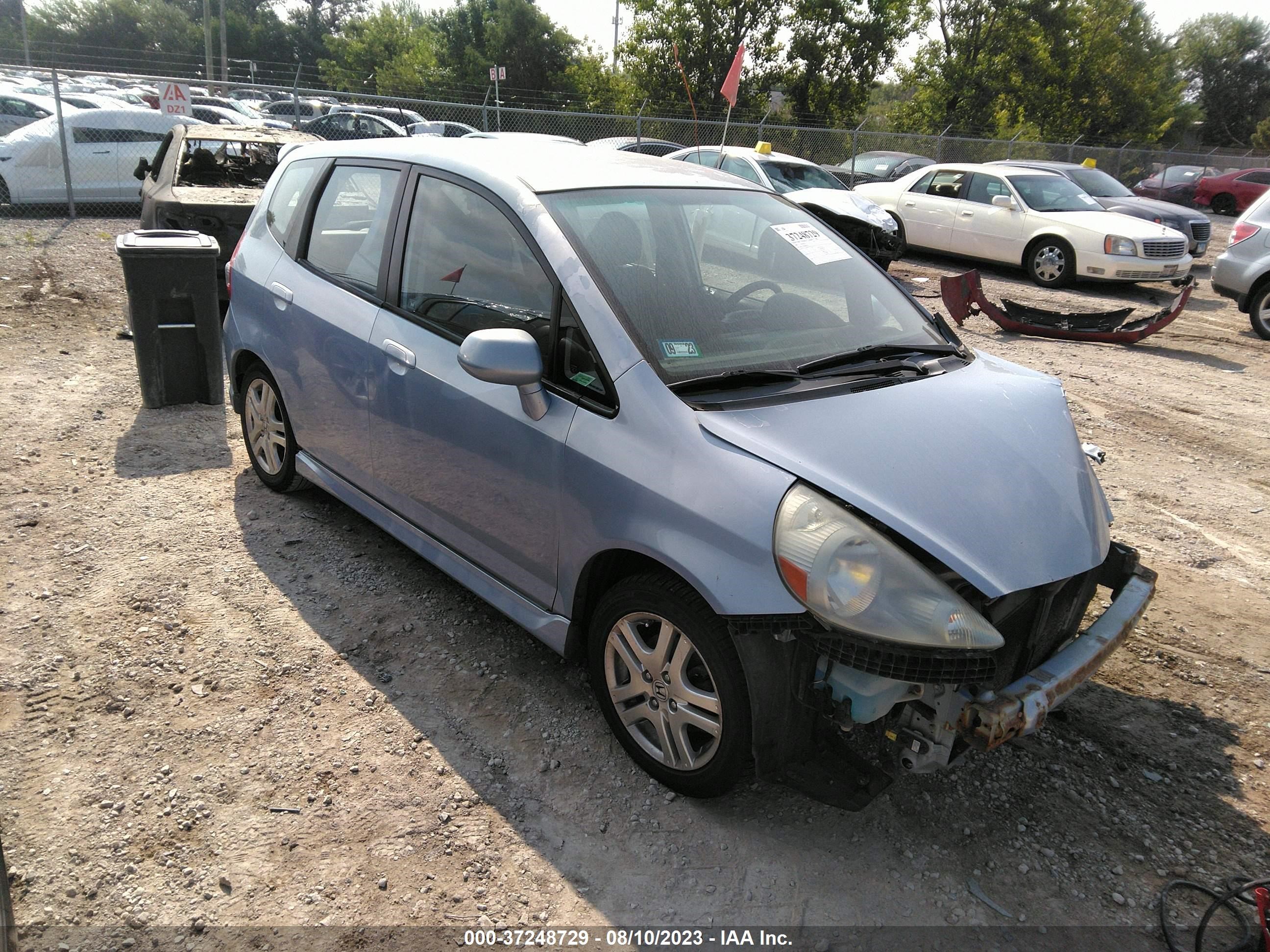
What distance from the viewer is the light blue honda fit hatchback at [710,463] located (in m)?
2.40

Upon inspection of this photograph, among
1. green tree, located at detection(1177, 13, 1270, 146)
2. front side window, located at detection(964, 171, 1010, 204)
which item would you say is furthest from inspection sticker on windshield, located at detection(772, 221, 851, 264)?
green tree, located at detection(1177, 13, 1270, 146)

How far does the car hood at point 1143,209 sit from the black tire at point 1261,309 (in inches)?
167

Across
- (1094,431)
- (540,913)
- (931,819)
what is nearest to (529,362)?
(540,913)

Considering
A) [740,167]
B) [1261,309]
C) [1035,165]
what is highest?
[1035,165]

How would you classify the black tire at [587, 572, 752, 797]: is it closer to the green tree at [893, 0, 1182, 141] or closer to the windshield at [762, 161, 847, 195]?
the windshield at [762, 161, 847, 195]

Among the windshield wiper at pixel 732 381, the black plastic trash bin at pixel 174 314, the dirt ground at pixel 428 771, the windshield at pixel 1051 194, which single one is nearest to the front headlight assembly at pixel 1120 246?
the windshield at pixel 1051 194

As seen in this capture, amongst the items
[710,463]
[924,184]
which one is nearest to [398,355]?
[710,463]

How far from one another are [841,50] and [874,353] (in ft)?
105

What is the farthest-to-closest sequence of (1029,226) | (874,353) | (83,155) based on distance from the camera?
(83,155)
(1029,226)
(874,353)

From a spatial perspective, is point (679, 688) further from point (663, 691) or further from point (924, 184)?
point (924, 184)

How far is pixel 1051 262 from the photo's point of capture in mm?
12703

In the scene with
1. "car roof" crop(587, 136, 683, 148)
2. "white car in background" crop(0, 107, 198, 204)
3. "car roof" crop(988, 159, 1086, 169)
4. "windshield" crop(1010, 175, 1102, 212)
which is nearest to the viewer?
"windshield" crop(1010, 175, 1102, 212)

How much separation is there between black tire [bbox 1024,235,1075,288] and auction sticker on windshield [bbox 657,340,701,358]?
11.4 meters

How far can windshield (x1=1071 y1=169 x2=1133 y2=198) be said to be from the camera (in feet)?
49.9
